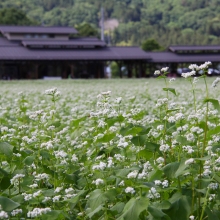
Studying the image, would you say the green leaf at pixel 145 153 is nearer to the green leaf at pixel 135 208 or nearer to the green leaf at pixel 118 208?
the green leaf at pixel 118 208

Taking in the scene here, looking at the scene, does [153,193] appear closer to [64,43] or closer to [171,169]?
[171,169]

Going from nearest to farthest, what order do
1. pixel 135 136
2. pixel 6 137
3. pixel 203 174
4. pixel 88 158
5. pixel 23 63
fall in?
pixel 203 174, pixel 135 136, pixel 88 158, pixel 6 137, pixel 23 63

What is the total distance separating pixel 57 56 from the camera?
127ft

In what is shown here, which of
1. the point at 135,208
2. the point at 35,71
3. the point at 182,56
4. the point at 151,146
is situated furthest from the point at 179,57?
the point at 135,208

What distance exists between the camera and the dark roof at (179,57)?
4350 centimetres

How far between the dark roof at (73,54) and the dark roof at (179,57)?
5.49ft

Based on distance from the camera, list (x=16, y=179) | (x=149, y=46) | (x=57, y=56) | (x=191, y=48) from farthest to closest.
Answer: (x=149, y=46)
(x=191, y=48)
(x=57, y=56)
(x=16, y=179)

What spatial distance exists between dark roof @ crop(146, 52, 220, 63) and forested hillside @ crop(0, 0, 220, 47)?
55.3m

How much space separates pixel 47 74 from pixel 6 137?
37.4m

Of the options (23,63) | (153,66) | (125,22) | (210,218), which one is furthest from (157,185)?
(125,22)

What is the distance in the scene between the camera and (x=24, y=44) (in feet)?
133

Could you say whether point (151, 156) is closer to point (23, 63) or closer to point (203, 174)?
point (203, 174)

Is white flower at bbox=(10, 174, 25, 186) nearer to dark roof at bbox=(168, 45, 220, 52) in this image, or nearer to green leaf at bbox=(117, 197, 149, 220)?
green leaf at bbox=(117, 197, 149, 220)

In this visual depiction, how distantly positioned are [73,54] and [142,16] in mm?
98612
